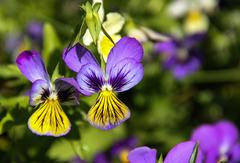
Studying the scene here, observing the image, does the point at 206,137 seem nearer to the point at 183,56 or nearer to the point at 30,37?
the point at 183,56

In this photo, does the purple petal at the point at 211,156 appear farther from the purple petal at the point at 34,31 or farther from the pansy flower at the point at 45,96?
the purple petal at the point at 34,31

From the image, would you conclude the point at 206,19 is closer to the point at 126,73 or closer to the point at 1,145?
the point at 1,145

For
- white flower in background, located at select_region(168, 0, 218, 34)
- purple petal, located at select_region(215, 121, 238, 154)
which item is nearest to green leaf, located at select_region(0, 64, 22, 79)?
purple petal, located at select_region(215, 121, 238, 154)

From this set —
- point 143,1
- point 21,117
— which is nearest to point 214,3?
point 143,1

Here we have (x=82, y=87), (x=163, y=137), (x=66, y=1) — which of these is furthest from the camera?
(x=66, y=1)

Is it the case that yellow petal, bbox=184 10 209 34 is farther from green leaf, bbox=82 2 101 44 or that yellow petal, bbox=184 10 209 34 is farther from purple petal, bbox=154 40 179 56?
green leaf, bbox=82 2 101 44

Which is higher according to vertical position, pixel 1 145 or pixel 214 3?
pixel 214 3

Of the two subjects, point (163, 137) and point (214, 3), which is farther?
point (214, 3)

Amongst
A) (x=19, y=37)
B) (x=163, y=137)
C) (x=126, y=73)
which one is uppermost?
(x=126, y=73)
